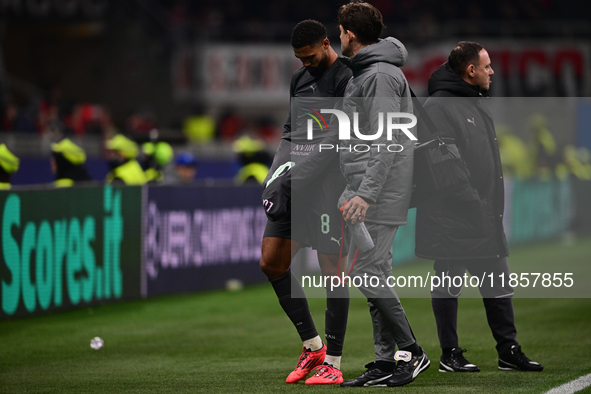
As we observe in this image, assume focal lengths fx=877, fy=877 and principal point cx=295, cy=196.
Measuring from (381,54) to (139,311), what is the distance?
5.07m

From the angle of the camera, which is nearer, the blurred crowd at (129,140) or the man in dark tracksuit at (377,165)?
the man in dark tracksuit at (377,165)

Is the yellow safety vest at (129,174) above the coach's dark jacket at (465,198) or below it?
below

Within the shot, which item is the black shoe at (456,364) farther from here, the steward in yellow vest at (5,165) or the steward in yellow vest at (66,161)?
the steward in yellow vest at (66,161)

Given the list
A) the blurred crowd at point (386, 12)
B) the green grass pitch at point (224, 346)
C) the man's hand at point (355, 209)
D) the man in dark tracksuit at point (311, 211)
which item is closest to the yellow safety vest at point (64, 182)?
the green grass pitch at point (224, 346)

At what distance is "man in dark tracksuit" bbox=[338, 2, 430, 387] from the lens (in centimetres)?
487

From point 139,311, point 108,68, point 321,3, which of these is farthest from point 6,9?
point 139,311

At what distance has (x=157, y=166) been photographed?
11562 mm

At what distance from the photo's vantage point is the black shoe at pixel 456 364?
224 inches

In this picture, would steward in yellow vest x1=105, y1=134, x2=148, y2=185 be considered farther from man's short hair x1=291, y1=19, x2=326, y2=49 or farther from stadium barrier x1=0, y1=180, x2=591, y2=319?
man's short hair x1=291, y1=19, x2=326, y2=49

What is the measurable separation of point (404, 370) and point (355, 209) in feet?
3.39

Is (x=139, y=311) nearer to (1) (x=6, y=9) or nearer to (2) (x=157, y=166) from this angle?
(2) (x=157, y=166)

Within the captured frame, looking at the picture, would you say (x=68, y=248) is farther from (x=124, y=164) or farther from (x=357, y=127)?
(x=357, y=127)

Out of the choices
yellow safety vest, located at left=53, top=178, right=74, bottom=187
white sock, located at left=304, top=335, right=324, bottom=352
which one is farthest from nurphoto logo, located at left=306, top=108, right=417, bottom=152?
yellow safety vest, located at left=53, top=178, right=74, bottom=187

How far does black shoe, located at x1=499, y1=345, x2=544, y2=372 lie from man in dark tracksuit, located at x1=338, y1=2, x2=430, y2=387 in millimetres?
868
